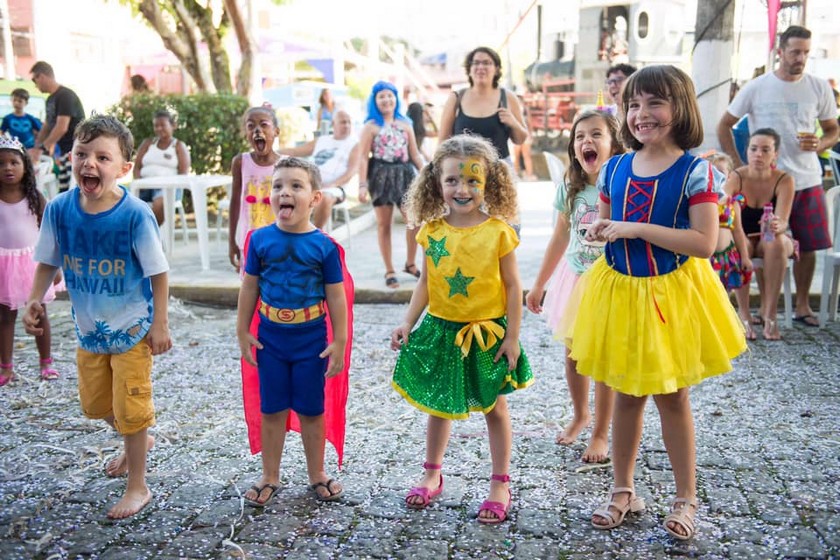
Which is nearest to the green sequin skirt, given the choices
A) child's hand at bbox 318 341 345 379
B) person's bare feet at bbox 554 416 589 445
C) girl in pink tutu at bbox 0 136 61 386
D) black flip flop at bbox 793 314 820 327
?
child's hand at bbox 318 341 345 379

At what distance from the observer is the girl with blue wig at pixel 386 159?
715 cm

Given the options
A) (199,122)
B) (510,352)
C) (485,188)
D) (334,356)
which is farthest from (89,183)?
(199,122)

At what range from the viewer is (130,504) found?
306 cm

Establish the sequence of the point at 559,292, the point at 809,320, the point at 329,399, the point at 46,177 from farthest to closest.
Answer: the point at 46,177 < the point at 809,320 < the point at 559,292 < the point at 329,399

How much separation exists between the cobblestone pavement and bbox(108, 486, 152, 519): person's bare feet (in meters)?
0.04

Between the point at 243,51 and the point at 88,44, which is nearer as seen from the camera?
the point at 243,51

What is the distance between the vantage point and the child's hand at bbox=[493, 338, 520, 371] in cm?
299

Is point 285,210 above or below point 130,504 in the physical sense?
above

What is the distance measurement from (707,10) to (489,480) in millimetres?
5738

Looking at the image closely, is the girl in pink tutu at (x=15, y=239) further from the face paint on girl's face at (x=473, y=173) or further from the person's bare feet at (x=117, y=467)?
the face paint on girl's face at (x=473, y=173)

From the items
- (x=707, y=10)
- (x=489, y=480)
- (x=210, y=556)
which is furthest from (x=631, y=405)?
(x=707, y=10)

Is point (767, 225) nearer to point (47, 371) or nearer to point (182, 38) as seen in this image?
point (47, 371)

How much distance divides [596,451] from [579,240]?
35.7 inches

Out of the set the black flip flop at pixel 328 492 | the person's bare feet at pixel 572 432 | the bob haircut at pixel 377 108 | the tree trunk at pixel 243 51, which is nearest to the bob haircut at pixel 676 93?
the person's bare feet at pixel 572 432
